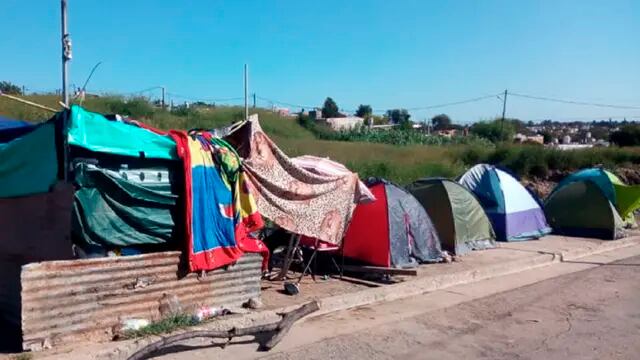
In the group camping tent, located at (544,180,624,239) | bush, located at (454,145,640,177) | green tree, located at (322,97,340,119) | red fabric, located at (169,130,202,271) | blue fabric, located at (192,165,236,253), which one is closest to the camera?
red fabric, located at (169,130,202,271)

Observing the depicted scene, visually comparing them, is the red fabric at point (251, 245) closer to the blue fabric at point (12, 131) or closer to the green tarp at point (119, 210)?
the green tarp at point (119, 210)

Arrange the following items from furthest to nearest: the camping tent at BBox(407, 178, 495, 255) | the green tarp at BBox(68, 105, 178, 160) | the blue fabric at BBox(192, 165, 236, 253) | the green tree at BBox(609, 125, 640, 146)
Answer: the green tree at BBox(609, 125, 640, 146) → the camping tent at BBox(407, 178, 495, 255) → the blue fabric at BBox(192, 165, 236, 253) → the green tarp at BBox(68, 105, 178, 160)

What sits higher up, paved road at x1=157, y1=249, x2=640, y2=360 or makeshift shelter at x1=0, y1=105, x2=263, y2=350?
makeshift shelter at x1=0, y1=105, x2=263, y2=350

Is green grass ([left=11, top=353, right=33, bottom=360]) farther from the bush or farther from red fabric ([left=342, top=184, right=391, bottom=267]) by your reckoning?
the bush

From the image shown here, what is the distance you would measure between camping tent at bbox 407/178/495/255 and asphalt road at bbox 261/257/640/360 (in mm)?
2986

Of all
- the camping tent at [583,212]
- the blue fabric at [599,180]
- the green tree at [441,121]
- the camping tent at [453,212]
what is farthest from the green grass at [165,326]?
the green tree at [441,121]

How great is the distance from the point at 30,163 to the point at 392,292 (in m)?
5.60

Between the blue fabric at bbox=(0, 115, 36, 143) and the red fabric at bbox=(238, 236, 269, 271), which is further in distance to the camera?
the red fabric at bbox=(238, 236, 269, 271)

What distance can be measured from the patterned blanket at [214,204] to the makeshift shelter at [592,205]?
40.8ft

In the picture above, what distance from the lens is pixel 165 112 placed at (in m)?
36.1

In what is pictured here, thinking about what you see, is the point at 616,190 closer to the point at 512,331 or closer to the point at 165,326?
the point at 512,331

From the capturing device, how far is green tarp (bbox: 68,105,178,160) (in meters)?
6.88

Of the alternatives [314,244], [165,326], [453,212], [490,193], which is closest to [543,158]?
[490,193]

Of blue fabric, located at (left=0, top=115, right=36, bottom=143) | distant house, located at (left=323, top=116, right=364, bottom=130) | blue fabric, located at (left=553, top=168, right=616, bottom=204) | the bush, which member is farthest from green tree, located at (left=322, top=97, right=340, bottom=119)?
blue fabric, located at (left=0, top=115, right=36, bottom=143)
